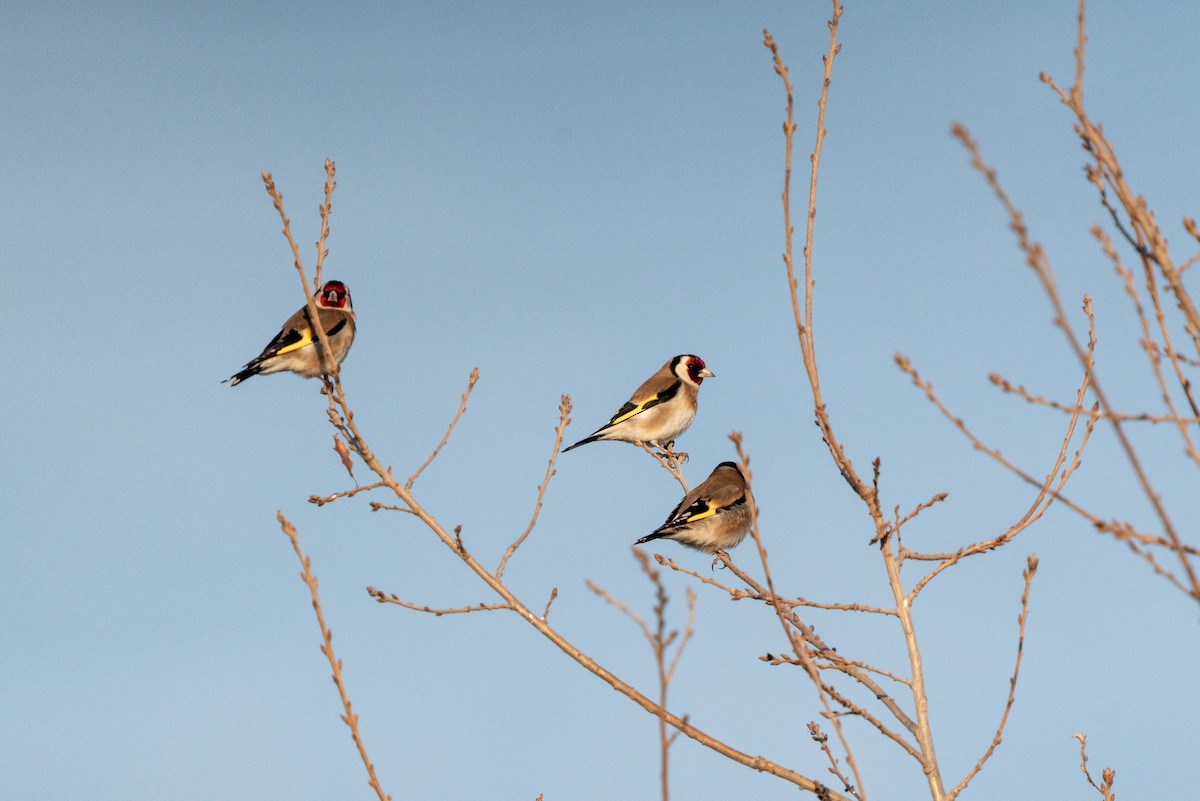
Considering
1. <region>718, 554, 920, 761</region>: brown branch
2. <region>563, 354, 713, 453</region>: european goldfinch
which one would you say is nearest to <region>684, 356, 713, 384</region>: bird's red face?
<region>563, 354, 713, 453</region>: european goldfinch

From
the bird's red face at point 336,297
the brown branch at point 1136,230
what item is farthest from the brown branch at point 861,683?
the bird's red face at point 336,297

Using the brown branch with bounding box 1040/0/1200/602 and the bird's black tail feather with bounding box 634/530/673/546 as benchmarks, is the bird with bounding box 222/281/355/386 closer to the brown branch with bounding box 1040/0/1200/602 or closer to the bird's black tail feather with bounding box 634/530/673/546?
the bird's black tail feather with bounding box 634/530/673/546

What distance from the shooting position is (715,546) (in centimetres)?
1109

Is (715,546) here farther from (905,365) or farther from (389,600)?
(905,365)

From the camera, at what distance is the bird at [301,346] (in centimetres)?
Answer: 1031

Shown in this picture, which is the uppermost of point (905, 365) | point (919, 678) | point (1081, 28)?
point (1081, 28)

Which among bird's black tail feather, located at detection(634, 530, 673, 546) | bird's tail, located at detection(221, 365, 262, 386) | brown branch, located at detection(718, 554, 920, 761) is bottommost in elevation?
brown branch, located at detection(718, 554, 920, 761)

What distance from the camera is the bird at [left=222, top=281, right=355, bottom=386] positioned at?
1031 cm

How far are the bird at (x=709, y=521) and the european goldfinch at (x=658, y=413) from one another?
1.78m

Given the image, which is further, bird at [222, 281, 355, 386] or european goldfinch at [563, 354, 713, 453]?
european goldfinch at [563, 354, 713, 453]

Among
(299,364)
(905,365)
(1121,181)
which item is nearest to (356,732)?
(905,365)

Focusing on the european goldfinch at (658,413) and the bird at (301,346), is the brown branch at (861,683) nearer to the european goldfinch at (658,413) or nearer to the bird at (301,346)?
the bird at (301,346)

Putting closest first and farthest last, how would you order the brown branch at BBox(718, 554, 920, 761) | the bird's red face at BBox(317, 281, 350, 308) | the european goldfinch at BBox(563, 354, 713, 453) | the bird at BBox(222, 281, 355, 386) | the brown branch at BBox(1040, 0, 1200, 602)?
1. the brown branch at BBox(1040, 0, 1200, 602)
2. the brown branch at BBox(718, 554, 920, 761)
3. the bird at BBox(222, 281, 355, 386)
4. the bird's red face at BBox(317, 281, 350, 308)
5. the european goldfinch at BBox(563, 354, 713, 453)

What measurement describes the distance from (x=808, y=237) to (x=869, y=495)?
1.00 meters
